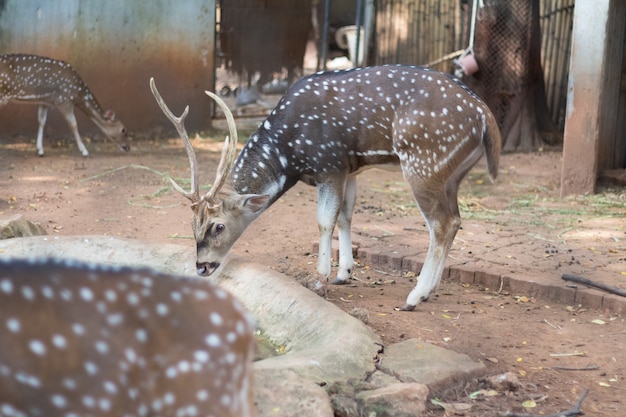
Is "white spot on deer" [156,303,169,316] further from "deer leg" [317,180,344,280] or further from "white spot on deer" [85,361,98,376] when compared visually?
"deer leg" [317,180,344,280]

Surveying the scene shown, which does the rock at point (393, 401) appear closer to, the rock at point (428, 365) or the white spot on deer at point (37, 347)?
the rock at point (428, 365)

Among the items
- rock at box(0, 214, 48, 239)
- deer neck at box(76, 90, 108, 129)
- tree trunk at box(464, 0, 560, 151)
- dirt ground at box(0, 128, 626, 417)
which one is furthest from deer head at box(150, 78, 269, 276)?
tree trunk at box(464, 0, 560, 151)

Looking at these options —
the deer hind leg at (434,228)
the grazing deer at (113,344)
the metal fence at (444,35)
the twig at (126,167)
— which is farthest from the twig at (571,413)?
the metal fence at (444,35)

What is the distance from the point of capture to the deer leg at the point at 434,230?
5.56 metres

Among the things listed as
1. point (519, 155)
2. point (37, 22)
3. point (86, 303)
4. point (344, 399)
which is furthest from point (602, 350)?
point (37, 22)

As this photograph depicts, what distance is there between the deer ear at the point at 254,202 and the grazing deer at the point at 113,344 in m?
3.13

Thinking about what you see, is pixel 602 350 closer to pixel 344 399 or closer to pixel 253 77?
pixel 344 399

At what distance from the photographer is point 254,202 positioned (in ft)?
18.5

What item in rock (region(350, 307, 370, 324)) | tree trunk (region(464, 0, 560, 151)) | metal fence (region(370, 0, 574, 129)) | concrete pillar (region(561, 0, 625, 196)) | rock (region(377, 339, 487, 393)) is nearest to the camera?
rock (region(377, 339, 487, 393))

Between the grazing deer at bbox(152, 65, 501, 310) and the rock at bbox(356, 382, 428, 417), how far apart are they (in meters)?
1.72

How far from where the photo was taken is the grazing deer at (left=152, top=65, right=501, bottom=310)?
5516 mm

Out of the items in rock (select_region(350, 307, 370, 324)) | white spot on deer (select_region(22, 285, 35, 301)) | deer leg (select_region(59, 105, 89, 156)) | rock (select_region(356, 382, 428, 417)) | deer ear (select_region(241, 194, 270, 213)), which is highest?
white spot on deer (select_region(22, 285, 35, 301))

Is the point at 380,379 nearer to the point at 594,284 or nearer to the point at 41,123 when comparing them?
the point at 594,284

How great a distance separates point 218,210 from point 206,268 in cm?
41
